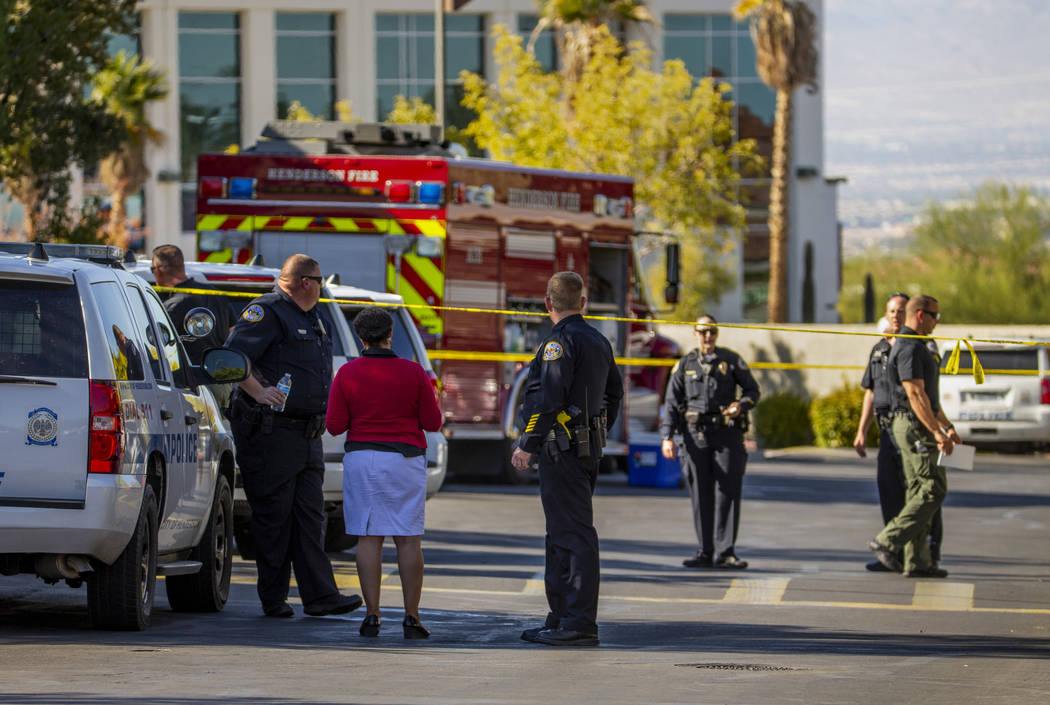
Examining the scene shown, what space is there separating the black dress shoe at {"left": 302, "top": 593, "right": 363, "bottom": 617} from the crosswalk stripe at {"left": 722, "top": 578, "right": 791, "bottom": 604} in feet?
8.20

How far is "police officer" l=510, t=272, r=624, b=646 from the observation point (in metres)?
9.02

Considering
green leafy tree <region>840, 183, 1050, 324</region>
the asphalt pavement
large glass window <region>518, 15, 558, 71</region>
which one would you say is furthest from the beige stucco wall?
large glass window <region>518, 15, 558, 71</region>

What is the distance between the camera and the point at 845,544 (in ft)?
48.6

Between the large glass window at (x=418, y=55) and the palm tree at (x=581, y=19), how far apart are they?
1311 centimetres

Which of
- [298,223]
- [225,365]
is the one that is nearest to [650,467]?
[298,223]

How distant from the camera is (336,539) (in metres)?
13.3

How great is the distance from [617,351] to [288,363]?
1052 centimetres

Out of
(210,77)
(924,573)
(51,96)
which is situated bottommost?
(924,573)

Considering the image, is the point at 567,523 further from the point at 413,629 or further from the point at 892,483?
the point at 892,483

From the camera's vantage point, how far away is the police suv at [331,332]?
474 inches

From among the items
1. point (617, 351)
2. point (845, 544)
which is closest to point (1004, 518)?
point (845, 544)

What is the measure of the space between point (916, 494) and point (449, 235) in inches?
267

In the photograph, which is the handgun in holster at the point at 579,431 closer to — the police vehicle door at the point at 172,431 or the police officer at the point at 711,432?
the police vehicle door at the point at 172,431

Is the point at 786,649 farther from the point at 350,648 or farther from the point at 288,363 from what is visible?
the point at 288,363
